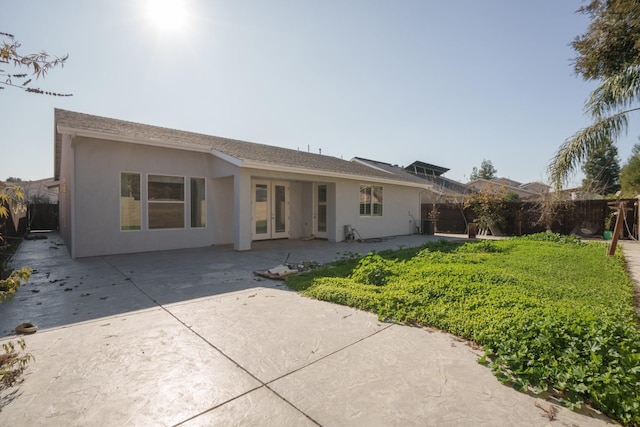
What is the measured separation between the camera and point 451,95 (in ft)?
38.3

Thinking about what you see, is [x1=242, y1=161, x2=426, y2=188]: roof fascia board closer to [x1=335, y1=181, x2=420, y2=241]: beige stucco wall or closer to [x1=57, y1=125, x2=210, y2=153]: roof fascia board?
[x1=335, y1=181, x2=420, y2=241]: beige stucco wall

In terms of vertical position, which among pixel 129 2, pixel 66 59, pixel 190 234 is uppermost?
pixel 129 2

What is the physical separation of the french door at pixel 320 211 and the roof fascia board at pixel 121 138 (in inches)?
192

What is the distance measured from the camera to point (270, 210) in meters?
12.5

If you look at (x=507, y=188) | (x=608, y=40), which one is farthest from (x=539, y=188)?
(x=608, y=40)

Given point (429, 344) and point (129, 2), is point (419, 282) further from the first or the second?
point (129, 2)

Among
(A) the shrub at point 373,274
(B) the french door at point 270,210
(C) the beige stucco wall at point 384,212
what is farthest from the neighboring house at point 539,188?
(A) the shrub at point 373,274

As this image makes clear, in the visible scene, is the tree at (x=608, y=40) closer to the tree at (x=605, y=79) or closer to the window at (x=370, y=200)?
the tree at (x=605, y=79)

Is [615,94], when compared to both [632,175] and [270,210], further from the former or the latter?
[632,175]

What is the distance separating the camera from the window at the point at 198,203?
10.3 metres

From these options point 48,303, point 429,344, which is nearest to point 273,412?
point 429,344

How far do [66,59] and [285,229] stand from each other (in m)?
10.8

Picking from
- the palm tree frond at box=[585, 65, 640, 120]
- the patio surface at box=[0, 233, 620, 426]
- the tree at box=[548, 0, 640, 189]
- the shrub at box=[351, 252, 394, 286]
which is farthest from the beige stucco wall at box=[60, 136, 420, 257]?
the palm tree frond at box=[585, 65, 640, 120]

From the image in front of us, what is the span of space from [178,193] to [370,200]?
8137mm
